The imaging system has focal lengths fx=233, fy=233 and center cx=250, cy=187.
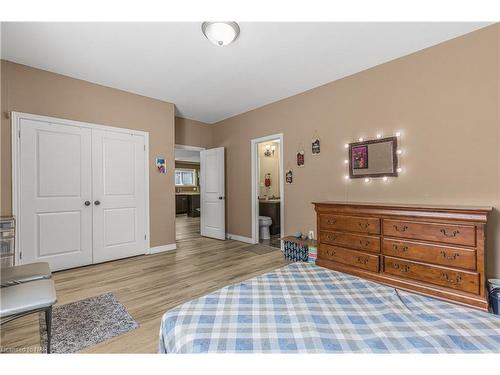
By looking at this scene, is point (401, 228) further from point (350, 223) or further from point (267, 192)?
point (267, 192)

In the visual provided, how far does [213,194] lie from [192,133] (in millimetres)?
1454

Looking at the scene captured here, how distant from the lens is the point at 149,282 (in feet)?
9.16

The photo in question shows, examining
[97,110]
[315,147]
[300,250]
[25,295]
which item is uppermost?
[97,110]

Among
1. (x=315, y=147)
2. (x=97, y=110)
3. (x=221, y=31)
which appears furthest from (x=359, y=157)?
(x=97, y=110)

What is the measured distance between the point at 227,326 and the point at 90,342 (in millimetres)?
1378

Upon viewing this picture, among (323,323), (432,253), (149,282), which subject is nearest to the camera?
(323,323)

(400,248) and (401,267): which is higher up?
(400,248)

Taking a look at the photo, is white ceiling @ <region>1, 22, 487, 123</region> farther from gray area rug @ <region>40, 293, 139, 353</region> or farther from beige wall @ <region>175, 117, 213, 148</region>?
gray area rug @ <region>40, 293, 139, 353</region>

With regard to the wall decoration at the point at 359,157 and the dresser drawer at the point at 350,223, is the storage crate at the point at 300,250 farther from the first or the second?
the wall decoration at the point at 359,157

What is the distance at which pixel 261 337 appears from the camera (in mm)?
939

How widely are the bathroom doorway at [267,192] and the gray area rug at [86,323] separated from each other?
104 inches
